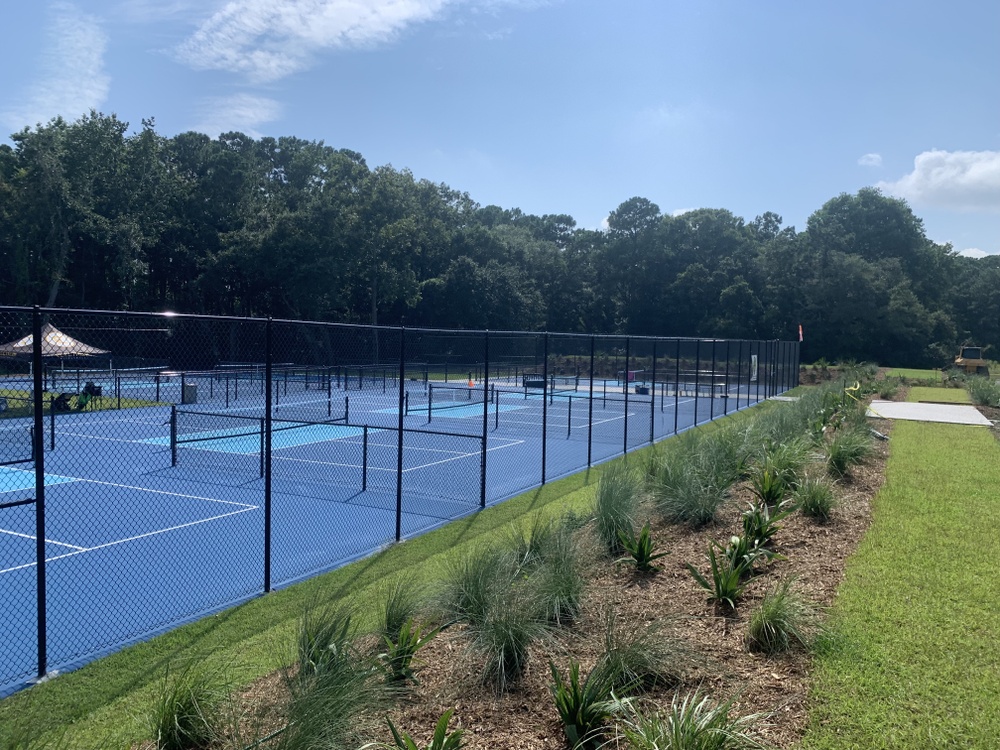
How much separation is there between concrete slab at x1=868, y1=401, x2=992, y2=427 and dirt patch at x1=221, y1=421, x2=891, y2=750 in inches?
621

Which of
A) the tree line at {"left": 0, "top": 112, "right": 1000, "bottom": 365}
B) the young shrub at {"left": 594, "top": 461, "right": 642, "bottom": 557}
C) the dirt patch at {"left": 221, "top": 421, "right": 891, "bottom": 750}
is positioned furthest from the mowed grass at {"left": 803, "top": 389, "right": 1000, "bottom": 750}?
the tree line at {"left": 0, "top": 112, "right": 1000, "bottom": 365}

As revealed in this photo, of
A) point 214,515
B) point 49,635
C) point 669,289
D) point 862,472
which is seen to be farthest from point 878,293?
point 49,635

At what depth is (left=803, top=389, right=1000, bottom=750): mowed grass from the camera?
13.2 ft

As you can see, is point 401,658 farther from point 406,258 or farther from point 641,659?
point 406,258

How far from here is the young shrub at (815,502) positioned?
8203 mm

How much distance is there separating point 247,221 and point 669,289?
35.2 metres

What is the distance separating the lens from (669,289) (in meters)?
64.8

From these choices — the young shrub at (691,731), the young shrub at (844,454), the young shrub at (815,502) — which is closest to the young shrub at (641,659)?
the young shrub at (691,731)

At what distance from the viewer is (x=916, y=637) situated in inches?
206

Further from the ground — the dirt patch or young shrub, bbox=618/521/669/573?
young shrub, bbox=618/521/669/573

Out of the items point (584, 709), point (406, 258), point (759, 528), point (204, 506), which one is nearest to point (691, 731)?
point (584, 709)

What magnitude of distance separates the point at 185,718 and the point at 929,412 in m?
23.7

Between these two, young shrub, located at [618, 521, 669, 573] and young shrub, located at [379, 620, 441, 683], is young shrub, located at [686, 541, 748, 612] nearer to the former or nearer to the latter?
young shrub, located at [618, 521, 669, 573]

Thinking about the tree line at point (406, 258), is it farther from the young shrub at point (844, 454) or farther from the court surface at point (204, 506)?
the young shrub at point (844, 454)
